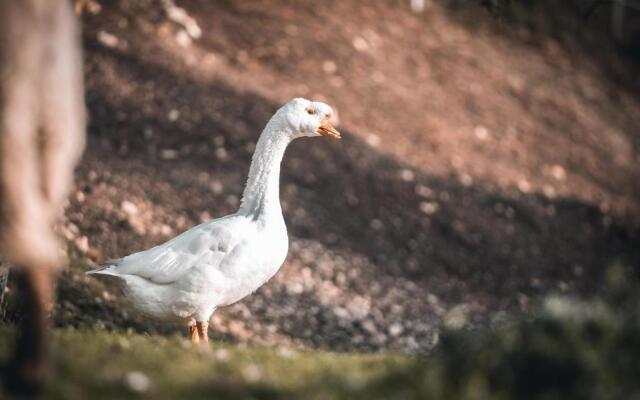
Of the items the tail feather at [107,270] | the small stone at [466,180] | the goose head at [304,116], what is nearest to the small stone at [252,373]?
the tail feather at [107,270]

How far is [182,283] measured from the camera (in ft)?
19.7

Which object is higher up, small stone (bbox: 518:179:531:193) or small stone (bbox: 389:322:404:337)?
small stone (bbox: 518:179:531:193)

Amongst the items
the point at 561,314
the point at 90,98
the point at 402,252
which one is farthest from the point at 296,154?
the point at 561,314

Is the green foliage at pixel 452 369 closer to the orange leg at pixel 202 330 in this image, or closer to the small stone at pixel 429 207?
the orange leg at pixel 202 330

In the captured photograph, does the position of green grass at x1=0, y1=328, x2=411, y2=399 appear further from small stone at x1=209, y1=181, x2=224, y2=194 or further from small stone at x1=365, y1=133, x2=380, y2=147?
small stone at x1=365, y1=133, x2=380, y2=147

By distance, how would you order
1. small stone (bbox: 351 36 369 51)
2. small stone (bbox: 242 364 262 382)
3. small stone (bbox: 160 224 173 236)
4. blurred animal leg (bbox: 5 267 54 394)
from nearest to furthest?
blurred animal leg (bbox: 5 267 54 394) < small stone (bbox: 242 364 262 382) < small stone (bbox: 160 224 173 236) < small stone (bbox: 351 36 369 51)

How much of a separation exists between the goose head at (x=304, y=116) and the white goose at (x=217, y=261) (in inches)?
1.3

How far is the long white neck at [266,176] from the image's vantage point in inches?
246

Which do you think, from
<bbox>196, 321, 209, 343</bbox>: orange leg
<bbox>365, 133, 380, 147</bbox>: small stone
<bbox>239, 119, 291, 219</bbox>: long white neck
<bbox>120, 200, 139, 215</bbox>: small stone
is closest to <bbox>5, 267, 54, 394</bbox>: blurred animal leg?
<bbox>196, 321, 209, 343</bbox>: orange leg

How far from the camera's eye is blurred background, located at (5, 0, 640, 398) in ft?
31.7

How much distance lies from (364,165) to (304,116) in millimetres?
5745

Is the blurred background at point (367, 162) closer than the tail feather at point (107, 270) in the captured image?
No

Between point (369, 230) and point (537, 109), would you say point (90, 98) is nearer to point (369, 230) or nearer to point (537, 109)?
point (369, 230)

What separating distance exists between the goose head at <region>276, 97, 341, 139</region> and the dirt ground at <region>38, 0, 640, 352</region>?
119 inches
